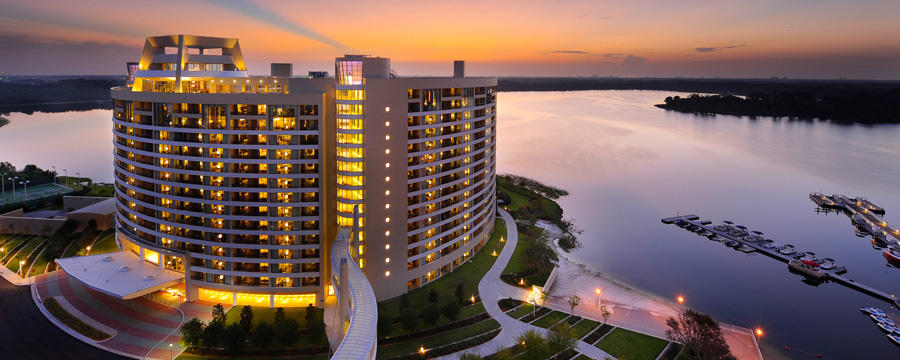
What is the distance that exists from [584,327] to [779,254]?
50.3 m

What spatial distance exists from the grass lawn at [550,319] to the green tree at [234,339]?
25.5m

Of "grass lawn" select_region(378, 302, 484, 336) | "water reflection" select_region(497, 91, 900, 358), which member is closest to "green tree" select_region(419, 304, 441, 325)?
"grass lawn" select_region(378, 302, 484, 336)

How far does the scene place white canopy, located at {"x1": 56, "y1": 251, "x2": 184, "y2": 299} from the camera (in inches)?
1837

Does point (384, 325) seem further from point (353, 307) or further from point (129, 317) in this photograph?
point (129, 317)

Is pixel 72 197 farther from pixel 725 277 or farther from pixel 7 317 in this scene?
pixel 725 277

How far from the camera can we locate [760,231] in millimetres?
92625

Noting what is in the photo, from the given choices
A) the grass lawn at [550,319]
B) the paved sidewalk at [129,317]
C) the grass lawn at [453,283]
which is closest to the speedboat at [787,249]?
the grass lawn at [453,283]

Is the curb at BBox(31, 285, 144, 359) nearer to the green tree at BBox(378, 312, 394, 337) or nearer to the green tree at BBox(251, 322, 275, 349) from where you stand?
the green tree at BBox(251, 322, 275, 349)

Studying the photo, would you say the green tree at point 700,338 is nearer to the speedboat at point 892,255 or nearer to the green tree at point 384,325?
the green tree at point 384,325

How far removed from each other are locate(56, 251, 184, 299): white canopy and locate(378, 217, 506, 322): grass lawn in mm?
21086

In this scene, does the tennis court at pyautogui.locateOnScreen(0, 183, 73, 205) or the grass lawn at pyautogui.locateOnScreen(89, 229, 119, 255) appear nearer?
the grass lawn at pyautogui.locateOnScreen(89, 229, 119, 255)

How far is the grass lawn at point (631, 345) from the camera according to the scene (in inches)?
1695

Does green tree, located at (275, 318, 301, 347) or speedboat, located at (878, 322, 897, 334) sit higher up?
green tree, located at (275, 318, 301, 347)

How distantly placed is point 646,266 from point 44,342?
69974mm
